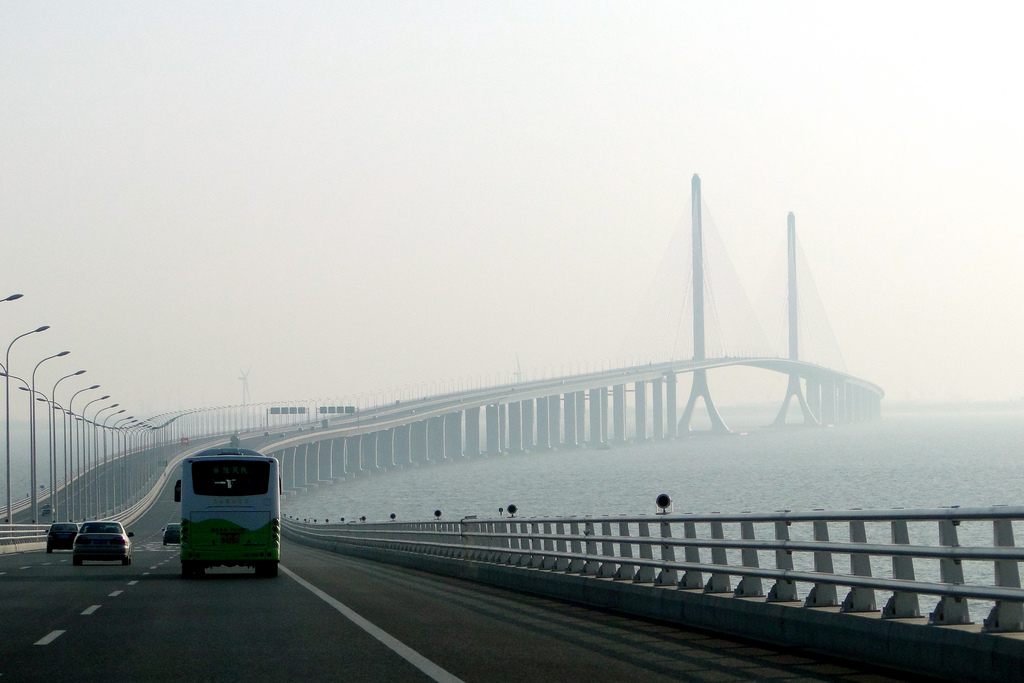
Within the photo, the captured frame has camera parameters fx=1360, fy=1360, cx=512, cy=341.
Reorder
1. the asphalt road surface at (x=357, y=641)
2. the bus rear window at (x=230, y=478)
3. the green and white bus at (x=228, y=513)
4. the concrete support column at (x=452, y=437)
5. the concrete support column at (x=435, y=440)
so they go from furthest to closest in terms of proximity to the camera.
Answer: the concrete support column at (x=435, y=440) → the concrete support column at (x=452, y=437) → the bus rear window at (x=230, y=478) → the green and white bus at (x=228, y=513) → the asphalt road surface at (x=357, y=641)

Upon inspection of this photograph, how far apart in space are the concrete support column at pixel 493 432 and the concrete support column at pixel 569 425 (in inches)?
368

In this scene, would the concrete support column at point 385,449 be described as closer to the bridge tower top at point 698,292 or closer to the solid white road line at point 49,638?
the bridge tower top at point 698,292

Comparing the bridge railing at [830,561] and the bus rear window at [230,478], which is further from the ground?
the bus rear window at [230,478]

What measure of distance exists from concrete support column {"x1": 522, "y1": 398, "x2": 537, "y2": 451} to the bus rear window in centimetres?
15126

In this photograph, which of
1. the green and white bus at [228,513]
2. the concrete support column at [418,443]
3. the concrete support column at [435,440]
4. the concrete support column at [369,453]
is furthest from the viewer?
the concrete support column at [369,453]

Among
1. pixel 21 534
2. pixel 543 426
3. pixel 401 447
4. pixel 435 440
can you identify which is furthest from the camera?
pixel 543 426

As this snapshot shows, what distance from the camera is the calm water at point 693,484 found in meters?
104

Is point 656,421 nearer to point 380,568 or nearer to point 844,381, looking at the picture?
point 844,381

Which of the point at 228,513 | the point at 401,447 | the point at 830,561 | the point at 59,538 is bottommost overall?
the point at 59,538

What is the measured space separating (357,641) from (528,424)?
17440 centimetres

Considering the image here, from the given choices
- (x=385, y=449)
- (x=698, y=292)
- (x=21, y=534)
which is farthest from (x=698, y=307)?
(x=21, y=534)

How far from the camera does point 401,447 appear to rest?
18162 cm

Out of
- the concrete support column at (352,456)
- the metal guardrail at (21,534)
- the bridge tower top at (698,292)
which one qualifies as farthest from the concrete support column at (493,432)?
the metal guardrail at (21,534)

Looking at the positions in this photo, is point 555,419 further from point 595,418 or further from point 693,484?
point 693,484
